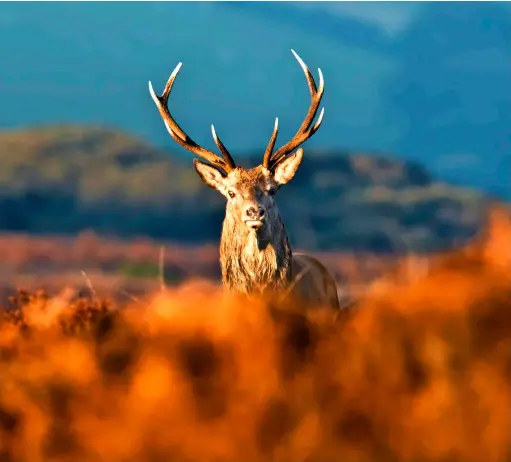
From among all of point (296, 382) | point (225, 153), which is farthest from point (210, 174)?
point (296, 382)

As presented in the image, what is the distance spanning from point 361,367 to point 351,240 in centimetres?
13588

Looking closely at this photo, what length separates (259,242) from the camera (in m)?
10.4

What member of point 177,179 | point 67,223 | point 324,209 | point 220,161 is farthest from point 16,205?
point 220,161

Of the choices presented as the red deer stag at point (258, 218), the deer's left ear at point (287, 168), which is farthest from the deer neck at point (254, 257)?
the deer's left ear at point (287, 168)

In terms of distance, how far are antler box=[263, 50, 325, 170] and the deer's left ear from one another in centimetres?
7

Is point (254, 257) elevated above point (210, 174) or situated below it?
below

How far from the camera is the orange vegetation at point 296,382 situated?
12.3 feet

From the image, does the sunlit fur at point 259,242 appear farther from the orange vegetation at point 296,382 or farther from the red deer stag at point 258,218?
the orange vegetation at point 296,382

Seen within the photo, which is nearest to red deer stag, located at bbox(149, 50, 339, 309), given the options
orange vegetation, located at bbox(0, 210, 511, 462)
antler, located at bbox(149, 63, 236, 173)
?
antler, located at bbox(149, 63, 236, 173)

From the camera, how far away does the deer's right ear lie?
1112 centimetres

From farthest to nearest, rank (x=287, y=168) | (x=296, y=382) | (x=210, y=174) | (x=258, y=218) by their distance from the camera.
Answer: (x=210, y=174), (x=287, y=168), (x=258, y=218), (x=296, y=382)

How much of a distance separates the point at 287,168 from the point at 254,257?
106 centimetres

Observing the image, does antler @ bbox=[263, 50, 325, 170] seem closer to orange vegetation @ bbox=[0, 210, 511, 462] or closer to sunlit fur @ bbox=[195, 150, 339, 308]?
sunlit fur @ bbox=[195, 150, 339, 308]

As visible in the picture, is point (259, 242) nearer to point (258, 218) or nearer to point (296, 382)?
point (258, 218)
